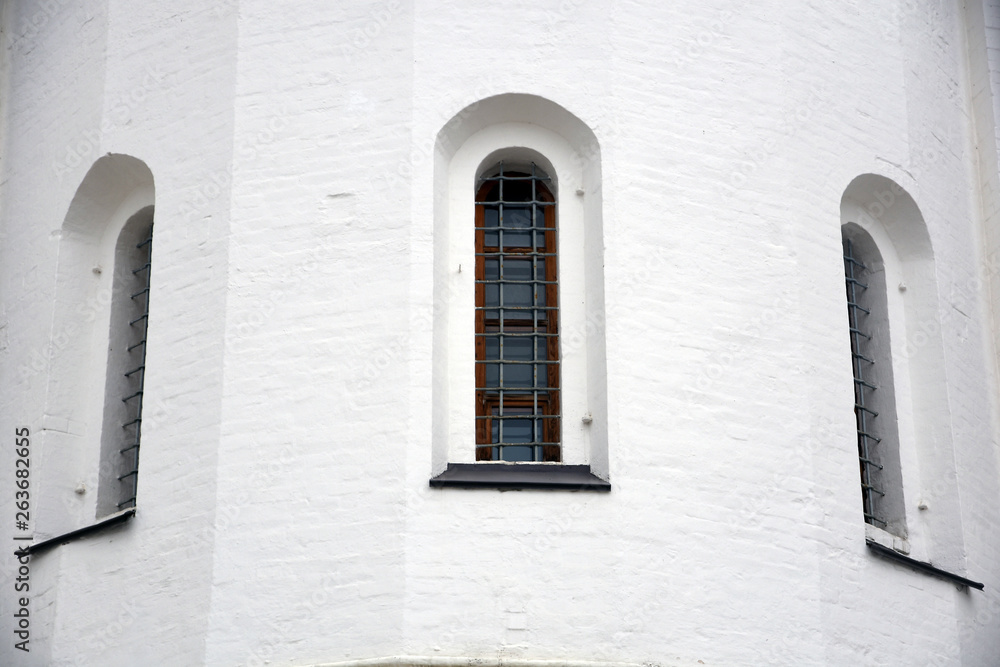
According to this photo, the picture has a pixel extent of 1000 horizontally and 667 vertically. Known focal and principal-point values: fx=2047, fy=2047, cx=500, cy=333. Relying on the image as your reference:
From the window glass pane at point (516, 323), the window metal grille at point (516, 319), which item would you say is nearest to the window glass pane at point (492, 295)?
the window metal grille at point (516, 319)

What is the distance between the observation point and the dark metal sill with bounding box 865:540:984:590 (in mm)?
15062

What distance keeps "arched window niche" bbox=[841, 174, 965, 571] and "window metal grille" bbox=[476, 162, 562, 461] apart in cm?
272

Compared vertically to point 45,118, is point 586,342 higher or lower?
lower

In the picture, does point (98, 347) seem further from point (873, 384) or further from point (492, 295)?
point (873, 384)

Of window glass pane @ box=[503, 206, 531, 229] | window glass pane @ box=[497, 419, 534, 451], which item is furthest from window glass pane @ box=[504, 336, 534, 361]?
window glass pane @ box=[503, 206, 531, 229]

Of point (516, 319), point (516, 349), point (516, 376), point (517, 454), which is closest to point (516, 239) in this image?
point (516, 319)

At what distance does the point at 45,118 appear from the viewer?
17.1 m

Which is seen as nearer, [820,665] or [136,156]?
[820,665]

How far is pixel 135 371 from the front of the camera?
16.4 metres

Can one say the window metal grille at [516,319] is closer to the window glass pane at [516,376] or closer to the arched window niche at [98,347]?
the window glass pane at [516,376]

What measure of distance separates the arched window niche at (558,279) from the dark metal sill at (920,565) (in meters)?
2.23

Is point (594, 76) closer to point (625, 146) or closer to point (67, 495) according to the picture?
point (625, 146)

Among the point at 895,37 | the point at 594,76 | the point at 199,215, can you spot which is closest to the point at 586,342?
the point at 594,76

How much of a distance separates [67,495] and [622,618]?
4777 millimetres
